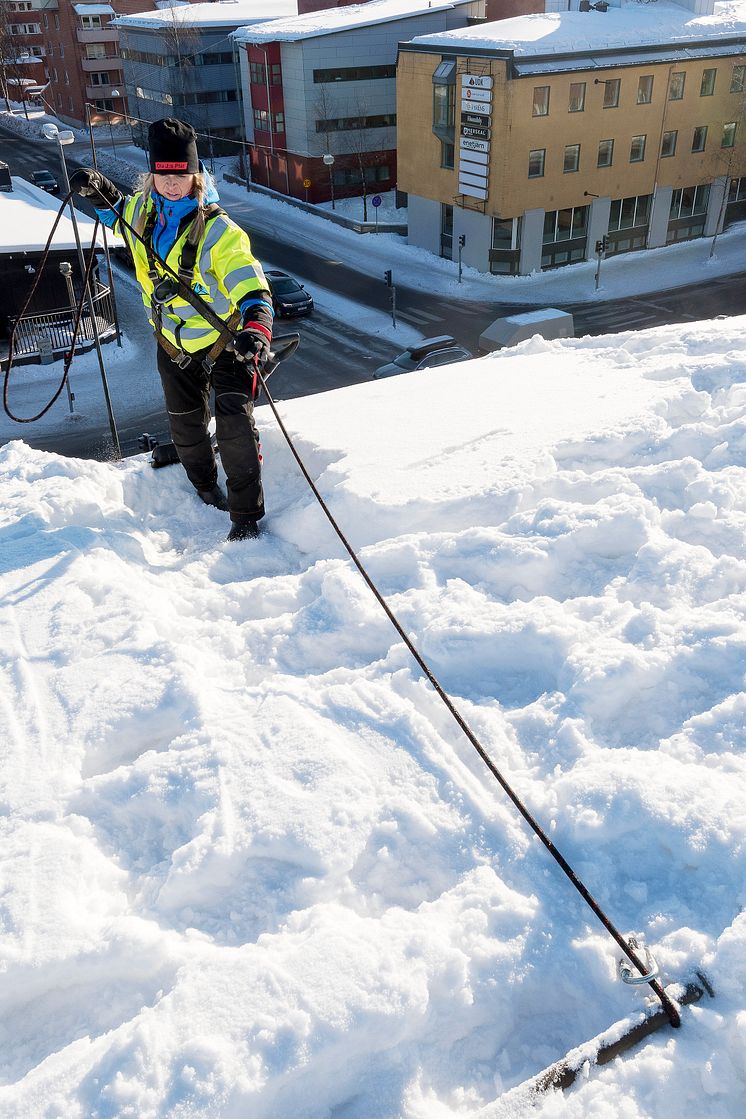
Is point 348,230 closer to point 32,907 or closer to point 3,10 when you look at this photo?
point 32,907

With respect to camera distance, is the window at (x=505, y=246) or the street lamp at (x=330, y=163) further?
the street lamp at (x=330, y=163)

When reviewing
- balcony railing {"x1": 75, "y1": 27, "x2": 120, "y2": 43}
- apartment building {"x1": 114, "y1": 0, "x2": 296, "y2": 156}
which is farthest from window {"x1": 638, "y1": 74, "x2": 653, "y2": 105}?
balcony railing {"x1": 75, "y1": 27, "x2": 120, "y2": 43}

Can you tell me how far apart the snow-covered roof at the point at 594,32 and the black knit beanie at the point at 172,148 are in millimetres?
25726

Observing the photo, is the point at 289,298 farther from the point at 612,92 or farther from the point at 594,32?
the point at 594,32

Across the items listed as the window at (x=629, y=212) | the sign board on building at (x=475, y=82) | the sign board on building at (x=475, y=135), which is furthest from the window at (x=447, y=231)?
the window at (x=629, y=212)

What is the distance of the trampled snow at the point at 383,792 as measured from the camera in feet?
8.41

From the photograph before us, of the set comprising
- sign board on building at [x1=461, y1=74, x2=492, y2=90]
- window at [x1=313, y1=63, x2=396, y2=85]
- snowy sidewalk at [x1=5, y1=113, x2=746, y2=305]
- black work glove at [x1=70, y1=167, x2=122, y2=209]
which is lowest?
snowy sidewalk at [x1=5, y1=113, x2=746, y2=305]

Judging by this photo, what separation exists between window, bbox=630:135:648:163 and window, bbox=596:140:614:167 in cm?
113

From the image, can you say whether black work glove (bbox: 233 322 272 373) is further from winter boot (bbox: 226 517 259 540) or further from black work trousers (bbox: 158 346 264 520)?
winter boot (bbox: 226 517 259 540)

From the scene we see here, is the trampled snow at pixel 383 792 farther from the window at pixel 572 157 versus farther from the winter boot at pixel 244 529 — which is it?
the window at pixel 572 157

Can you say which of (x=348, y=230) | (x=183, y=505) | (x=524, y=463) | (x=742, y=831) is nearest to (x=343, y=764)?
(x=742, y=831)

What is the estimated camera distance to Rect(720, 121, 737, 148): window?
33688 mm

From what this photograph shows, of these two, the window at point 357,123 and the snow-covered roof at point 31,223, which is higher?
the window at point 357,123

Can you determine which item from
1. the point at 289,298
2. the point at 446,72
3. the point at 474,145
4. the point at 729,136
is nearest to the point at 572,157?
the point at 474,145
